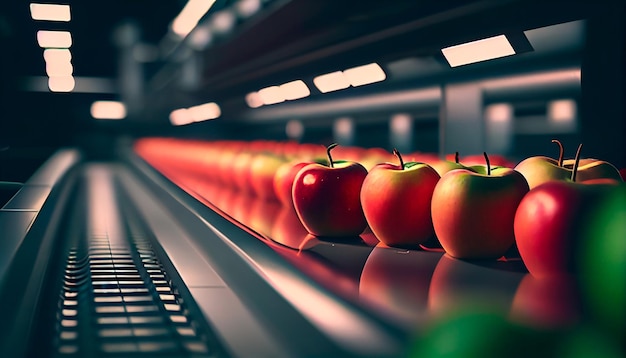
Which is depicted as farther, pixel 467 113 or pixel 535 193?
pixel 467 113

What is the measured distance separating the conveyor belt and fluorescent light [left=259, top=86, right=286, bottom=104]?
7.42ft

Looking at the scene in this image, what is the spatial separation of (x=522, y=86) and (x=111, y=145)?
7927mm

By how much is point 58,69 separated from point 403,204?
2075cm

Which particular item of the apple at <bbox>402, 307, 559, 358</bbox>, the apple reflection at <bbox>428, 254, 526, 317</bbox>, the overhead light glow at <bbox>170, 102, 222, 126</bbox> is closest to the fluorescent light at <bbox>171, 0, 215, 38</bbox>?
the overhead light glow at <bbox>170, 102, 222, 126</bbox>

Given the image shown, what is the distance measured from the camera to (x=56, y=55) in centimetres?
1759

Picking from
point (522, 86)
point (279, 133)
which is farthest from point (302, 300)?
point (279, 133)

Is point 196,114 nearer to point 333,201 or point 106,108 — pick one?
point 333,201

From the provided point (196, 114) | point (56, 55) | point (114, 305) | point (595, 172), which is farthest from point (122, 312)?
point (56, 55)

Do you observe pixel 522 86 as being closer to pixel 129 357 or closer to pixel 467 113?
pixel 467 113

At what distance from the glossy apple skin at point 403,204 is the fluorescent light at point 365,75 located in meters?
1.32

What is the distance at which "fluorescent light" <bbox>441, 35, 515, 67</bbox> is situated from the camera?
1670mm

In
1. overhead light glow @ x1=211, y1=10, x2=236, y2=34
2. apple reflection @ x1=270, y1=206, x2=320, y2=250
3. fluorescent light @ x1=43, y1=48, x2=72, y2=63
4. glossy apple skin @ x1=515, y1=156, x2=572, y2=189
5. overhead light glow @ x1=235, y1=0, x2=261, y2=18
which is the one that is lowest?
apple reflection @ x1=270, y1=206, x2=320, y2=250

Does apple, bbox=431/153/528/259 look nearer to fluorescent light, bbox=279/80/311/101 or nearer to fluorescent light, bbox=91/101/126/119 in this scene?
fluorescent light, bbox=279/80/311/101

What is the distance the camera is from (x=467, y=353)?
0.57 meters
